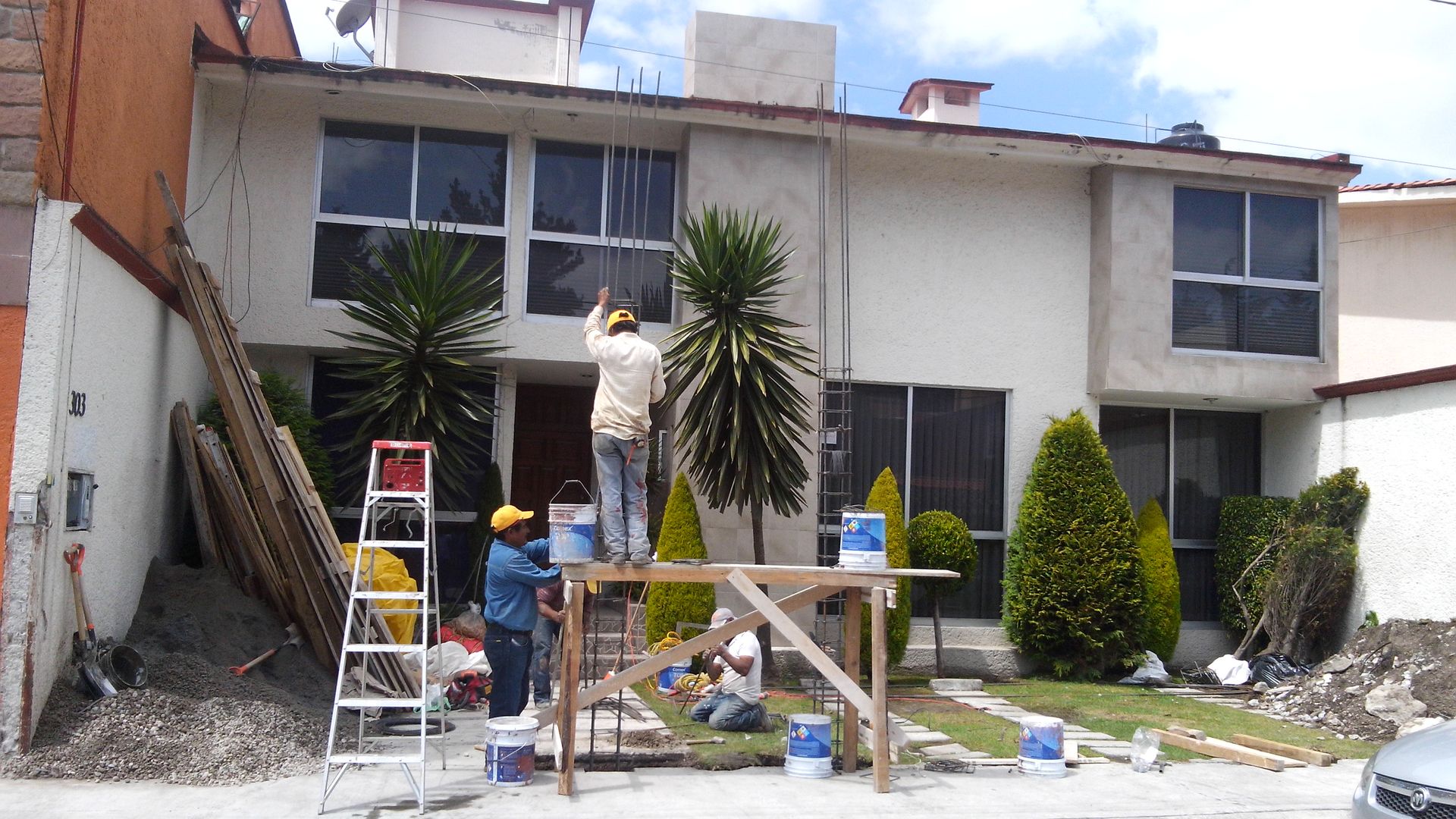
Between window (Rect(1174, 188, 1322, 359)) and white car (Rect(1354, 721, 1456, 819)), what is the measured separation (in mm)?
7169

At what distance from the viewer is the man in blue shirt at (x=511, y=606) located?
24.9 ft

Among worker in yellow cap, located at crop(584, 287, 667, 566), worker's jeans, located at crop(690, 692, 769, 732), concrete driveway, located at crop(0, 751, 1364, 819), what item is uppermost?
worker in yellow cap, located at crop(584, 287, 667, 566)

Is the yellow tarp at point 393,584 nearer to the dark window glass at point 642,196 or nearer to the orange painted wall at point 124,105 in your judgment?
the orange painted wall at point 124,105

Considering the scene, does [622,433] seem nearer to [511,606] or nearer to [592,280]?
[511,606]

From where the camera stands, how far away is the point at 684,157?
11.7 meters

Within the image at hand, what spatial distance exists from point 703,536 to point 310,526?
371 centimetres

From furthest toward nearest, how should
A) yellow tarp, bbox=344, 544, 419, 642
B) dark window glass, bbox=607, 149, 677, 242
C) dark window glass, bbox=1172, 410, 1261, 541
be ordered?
dark window glass, bbox=1172, 410, 1261, 541
dark window glass, bbox=607, 149, 677, 242
yellow tarp, bbox=344, 544, 419, 642

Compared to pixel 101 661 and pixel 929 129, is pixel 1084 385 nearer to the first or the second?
pixel 929 129

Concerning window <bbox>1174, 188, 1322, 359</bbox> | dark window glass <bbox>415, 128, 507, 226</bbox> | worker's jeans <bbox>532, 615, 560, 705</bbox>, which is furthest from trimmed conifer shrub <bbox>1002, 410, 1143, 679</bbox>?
dark window glass <bbox>415, 128, 507, 226</bbox>

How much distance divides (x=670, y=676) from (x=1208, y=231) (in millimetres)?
7572

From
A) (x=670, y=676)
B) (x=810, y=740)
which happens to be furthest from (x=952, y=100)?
(x=810, y=740)

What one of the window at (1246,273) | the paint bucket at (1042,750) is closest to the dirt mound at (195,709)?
the paint bucket at (1042,750)

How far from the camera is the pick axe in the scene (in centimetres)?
791

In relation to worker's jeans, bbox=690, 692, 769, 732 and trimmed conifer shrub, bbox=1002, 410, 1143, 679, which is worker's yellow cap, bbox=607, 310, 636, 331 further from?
trimmed conifer shrub, bbox=1002, 410, 1143, 679
